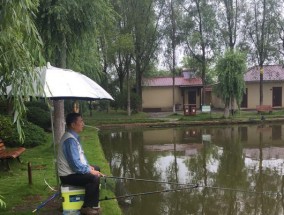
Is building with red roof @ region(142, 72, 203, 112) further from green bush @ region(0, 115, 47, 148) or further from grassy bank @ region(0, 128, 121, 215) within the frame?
grassy bank @ region(0, 128, 121, 215)

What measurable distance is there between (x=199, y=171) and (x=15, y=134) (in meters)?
5.91

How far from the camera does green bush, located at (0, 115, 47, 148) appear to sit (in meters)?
11.5

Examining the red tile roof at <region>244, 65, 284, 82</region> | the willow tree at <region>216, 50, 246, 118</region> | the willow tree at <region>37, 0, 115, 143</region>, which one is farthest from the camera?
the red tile roof at <region>244, 65, 284, 82</region>

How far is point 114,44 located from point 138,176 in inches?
688

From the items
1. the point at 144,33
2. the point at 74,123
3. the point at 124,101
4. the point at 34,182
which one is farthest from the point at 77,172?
the point at 124,101

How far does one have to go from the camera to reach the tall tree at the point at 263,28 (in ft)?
98.4

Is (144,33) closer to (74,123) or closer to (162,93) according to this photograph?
(162,93)

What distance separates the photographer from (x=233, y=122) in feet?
79.7

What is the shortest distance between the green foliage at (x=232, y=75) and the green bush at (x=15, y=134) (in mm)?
15621

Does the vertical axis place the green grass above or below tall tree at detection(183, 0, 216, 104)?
below

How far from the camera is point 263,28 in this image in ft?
99.4

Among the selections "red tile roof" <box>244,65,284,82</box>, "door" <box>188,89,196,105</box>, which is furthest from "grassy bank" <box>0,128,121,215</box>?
"door" <box>188,89,196,105</box>

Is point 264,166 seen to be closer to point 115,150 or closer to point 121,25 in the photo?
point 115,150

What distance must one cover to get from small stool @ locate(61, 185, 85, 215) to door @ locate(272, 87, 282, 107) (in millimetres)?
32468
